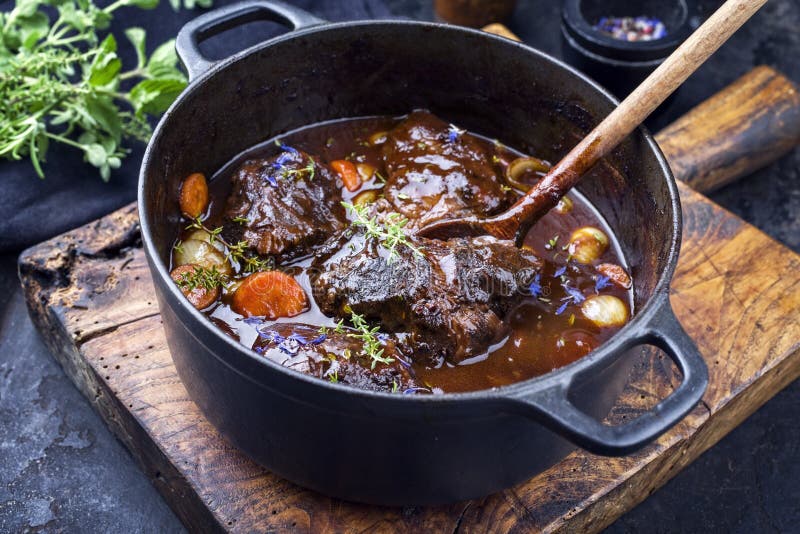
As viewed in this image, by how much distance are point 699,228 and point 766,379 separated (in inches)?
25.0

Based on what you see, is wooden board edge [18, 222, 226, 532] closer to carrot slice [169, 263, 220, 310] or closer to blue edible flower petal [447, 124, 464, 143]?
carrot slice [169, 263, 220, 310]

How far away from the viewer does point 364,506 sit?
2512mm

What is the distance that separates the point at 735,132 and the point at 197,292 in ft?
8.20

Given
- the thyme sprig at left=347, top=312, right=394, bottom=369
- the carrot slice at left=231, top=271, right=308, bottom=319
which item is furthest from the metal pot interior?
the thyme sprig at left=347, top=312, right=394, bottom=369

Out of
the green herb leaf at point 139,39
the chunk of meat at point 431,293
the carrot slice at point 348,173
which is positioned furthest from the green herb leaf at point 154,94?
the chunk of meat at point 431,293

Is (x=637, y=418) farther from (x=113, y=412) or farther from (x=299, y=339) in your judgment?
(x=113, y=412)

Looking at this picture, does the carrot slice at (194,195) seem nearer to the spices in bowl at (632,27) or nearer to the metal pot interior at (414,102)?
the metal pot interior at (414,102)

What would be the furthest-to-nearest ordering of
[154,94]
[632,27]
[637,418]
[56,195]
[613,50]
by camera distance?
1. [632,27]
2. [613,50]
3. [56,195]
4. [154,94]
5. [637,418]

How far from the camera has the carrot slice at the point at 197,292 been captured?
A: 2494 mm

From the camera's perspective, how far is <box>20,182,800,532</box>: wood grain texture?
2.52 metres

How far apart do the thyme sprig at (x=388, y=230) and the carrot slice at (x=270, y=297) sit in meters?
0.28

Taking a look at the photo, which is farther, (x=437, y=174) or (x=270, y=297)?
(x=437, y=174)

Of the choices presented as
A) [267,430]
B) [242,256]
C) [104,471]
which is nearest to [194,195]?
[242,256]

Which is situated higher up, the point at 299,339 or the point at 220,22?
the point at 220,22
